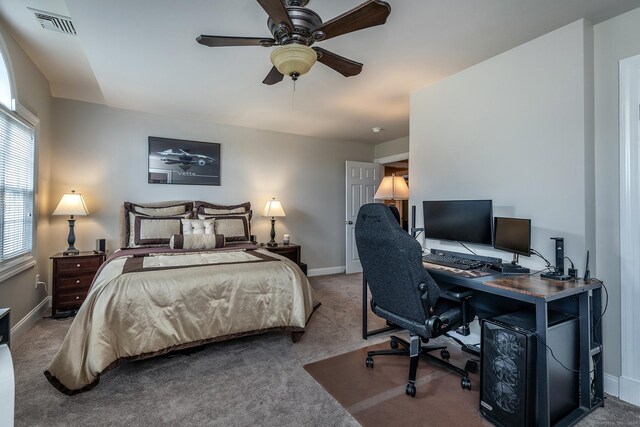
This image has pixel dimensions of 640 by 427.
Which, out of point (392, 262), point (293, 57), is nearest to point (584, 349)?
point (392, 262)

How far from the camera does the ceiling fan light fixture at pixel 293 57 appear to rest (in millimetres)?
1817

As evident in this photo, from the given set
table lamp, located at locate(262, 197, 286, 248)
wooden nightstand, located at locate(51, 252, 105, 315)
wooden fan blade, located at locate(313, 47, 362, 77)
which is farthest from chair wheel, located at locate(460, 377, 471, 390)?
wooden nightstand, located at locate(51, 252, 105, 315)

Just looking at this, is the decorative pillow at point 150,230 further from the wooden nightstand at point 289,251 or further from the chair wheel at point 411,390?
the chair wheel at point 411,390

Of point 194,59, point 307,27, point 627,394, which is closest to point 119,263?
point 194,59

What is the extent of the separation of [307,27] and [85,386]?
2585 mm

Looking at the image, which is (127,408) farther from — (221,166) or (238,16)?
(221,166)

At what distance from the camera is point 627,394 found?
6.43 ft

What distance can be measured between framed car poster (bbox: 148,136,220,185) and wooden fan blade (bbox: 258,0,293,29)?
3152 mm

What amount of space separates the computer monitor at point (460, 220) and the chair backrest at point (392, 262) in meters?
0.75

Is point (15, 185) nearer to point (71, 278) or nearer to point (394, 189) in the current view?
point (71, 278)

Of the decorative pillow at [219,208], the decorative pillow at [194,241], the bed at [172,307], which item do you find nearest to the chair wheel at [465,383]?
the bed at [172,307]

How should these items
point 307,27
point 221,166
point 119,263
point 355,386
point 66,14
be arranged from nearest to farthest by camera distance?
point 307,27 → point 355,386 → point 66,14 → point 119,263 → point 221,166

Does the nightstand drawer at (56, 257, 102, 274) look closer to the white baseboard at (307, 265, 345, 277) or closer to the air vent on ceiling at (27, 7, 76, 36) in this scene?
the air vent on ceiling at (27, 7, 76, 36)

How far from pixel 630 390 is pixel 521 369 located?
1.01m
